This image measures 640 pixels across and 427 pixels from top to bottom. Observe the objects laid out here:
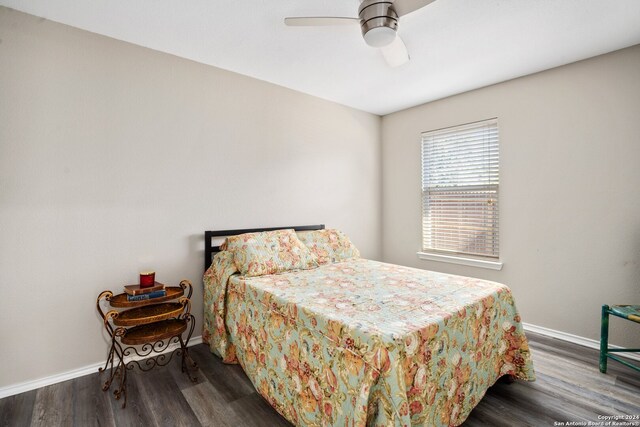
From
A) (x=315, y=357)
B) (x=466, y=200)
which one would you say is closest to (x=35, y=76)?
(x=315, y=357)

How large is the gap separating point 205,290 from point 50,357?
1.07m

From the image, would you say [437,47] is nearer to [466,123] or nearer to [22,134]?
[466,123]

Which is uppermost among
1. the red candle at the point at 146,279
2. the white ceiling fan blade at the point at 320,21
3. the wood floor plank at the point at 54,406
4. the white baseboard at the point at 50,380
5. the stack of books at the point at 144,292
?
the white ceiling fan blade at the point at 320,21

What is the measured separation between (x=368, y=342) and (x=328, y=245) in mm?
1831

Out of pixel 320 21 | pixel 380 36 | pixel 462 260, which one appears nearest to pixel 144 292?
pixel 320 21

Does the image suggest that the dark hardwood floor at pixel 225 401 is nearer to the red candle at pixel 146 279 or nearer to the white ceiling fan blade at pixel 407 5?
the red candle at pixel 146 279

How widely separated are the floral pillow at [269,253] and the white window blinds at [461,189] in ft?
5.68

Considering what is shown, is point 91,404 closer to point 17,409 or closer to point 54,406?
point 54,406

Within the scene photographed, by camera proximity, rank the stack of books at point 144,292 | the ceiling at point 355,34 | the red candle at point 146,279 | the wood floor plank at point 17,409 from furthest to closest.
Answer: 1. the red candle at point 146,279
2. the stack of books at point 144,292
3. the ceiling at point 355,34
4. the wood floor plank at point 17,409

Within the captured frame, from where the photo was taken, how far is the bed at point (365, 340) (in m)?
1.36

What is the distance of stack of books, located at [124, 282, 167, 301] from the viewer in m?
2.15

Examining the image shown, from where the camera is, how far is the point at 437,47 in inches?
97.7

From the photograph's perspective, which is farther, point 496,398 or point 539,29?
point 539,29

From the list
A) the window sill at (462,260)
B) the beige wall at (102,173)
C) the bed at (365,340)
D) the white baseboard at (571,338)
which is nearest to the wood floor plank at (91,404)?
the beige wall at (102,173)
